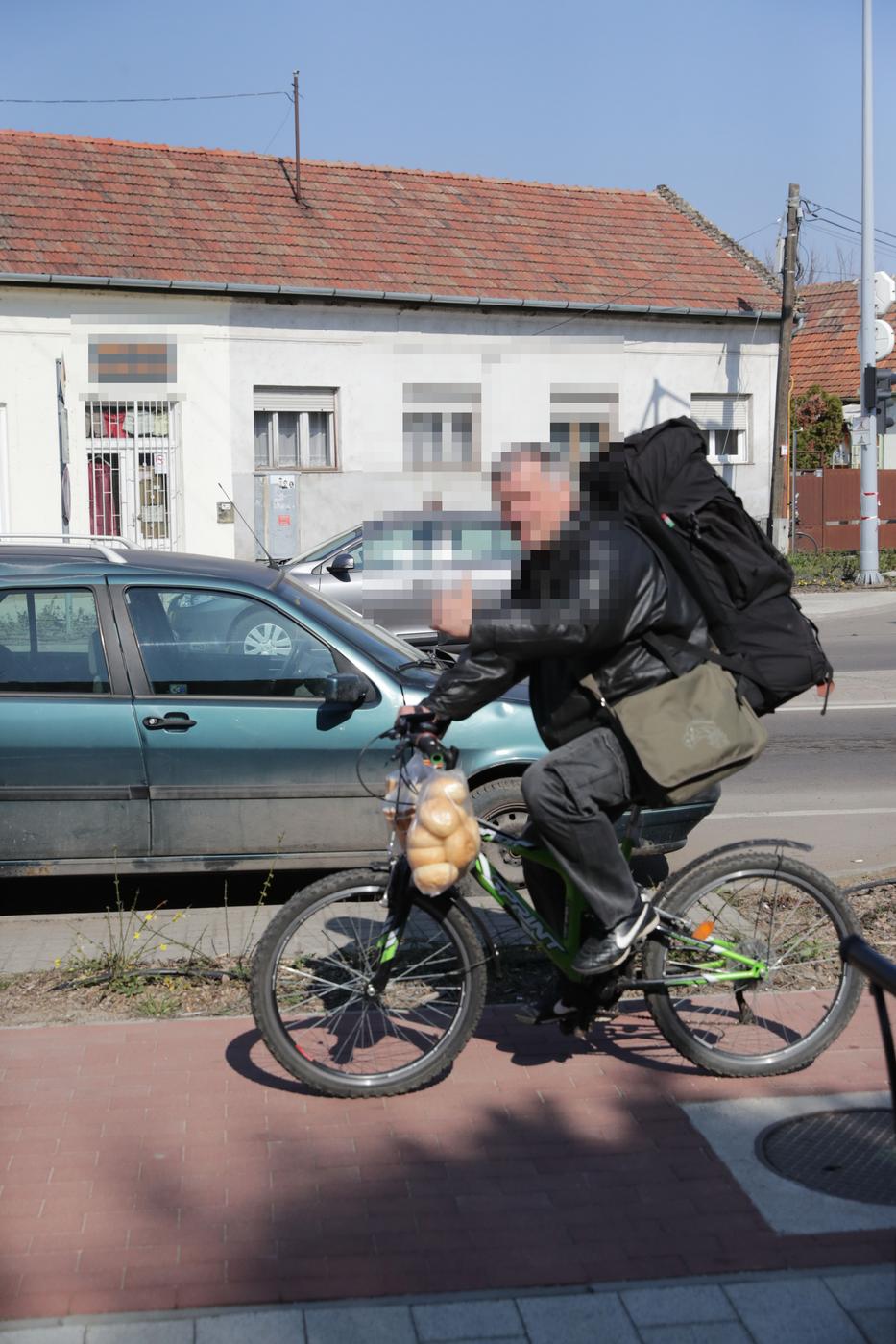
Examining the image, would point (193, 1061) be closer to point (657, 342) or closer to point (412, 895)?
point (412, 895)

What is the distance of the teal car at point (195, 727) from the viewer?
612cm

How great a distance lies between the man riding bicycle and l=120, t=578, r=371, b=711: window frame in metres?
2.33

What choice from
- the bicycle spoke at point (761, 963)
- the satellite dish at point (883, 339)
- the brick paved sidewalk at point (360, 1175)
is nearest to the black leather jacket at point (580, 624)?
the bicycle spoke at point (761, 963)

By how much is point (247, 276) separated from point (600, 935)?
19146 millimetres

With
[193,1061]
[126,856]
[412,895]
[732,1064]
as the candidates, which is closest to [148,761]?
[126,856]

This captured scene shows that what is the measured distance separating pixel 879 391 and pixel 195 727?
20128mm

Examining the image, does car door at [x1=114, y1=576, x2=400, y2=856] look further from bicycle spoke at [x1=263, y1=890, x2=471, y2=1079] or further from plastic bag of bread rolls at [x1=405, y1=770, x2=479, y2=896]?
plastic bag of bread rolls at [x1=405, y1=770, x2=479, y2=896]

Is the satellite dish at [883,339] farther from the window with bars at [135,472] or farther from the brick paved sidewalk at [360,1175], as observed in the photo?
the brick paved sidewalk at [360,1175]

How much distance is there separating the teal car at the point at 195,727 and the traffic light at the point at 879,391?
62.7 feet

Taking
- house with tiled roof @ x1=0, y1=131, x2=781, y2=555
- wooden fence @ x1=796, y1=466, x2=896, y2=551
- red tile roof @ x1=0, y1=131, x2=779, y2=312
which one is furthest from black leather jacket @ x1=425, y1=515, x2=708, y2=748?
wooden fence @ x1=796, y1=466, x2=896, y2=551

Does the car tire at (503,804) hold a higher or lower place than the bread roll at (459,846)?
lower

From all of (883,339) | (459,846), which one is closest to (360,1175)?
(459,846)

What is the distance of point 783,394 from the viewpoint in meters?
26.2

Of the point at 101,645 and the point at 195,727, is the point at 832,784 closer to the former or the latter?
the point at 195,727
